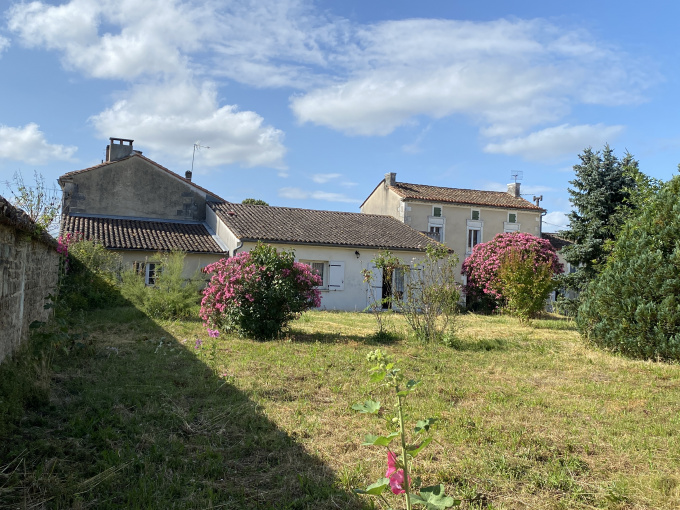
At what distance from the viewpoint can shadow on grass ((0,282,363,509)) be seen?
350 centimetres

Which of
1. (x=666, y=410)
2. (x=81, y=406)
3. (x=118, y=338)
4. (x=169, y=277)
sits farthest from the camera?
(x=169, y=277)

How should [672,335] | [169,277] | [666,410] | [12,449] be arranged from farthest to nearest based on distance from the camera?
1. [169,277]
2. [672,335]
3. [666,410]
4. [12,449]

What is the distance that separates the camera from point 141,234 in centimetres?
2150

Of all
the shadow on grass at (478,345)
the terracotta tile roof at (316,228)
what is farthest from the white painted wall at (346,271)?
the shadow on grass at (478,345)

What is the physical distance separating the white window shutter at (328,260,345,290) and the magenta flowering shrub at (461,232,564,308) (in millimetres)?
5992

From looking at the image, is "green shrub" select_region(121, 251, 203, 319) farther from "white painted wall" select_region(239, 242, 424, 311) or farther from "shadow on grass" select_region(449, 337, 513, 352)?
"white painted wall" select_region(239, 242, 424, 311)

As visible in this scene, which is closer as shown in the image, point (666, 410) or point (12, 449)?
point (12, 449)

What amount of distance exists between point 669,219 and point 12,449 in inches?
390

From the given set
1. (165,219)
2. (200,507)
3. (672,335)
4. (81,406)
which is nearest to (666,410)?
(672,335)

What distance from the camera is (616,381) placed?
24.3ft

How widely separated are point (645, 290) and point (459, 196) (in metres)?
20.6

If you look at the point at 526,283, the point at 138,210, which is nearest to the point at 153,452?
the point at 526,283

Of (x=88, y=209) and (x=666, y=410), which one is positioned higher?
(x=88, y=209)

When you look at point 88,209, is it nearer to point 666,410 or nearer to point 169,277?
point 169,277
